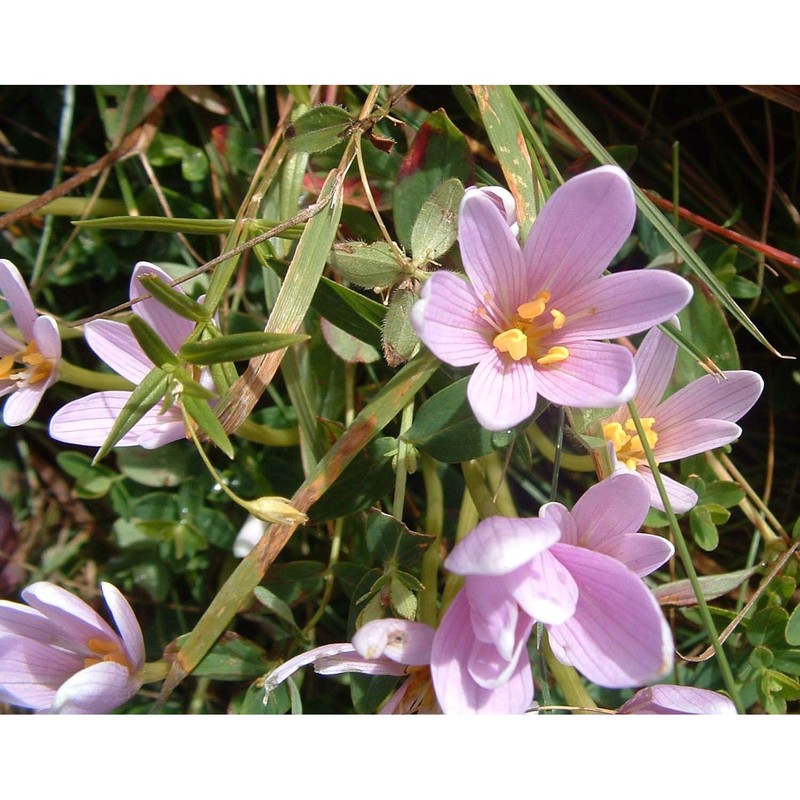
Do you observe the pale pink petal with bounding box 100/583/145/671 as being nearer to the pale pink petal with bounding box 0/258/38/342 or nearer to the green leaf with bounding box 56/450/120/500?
the pale pink petal with bounding box 0/258/38/342

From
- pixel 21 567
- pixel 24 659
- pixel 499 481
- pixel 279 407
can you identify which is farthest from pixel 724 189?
pixel 21 567

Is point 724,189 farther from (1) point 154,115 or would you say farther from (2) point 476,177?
(1) point 154,115

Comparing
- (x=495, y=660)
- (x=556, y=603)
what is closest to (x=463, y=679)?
(x=495, y=660)

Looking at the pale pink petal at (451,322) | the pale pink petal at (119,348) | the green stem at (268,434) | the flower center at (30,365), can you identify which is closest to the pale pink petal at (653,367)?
the pale pink petal at (451,322)

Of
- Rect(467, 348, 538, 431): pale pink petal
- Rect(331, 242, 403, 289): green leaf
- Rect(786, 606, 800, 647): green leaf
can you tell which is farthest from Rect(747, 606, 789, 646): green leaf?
Rect(331, 242, 403, 289): green leaf

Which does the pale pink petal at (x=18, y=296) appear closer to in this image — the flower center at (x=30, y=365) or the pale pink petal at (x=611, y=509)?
the flower center at (x=30, y=365)
